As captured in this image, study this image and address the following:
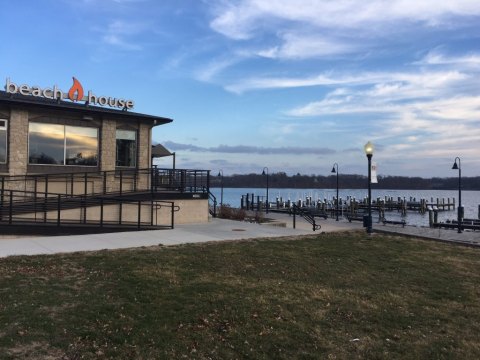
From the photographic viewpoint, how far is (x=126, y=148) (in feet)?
63.8

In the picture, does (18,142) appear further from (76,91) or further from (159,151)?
(159,151)

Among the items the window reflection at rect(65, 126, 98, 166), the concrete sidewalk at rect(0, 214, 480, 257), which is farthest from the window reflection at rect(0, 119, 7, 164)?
the concrete sidewalk at rect(0, 214, 480, 257)

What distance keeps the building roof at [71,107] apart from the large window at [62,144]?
76cm

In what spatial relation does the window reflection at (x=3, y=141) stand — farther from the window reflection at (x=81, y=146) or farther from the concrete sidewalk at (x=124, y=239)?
the concrete sidewalk at (x=124, y=239)

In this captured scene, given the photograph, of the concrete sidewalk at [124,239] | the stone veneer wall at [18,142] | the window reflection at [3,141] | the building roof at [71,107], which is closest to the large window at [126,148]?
the building roof at [71,107]

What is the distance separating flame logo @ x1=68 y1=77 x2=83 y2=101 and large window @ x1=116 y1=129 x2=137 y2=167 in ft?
7.00

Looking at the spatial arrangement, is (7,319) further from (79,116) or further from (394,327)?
(79,116)

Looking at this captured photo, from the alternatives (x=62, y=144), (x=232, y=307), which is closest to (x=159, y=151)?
(x=62, y=144)

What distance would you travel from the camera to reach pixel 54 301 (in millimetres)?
6488

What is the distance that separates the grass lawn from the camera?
522 centimetres

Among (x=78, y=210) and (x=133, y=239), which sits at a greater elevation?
(x=78, y=210)

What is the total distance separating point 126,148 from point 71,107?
3.07 m

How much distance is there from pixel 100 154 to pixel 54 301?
1276 cm

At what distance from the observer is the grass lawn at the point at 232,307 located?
17.1ft
